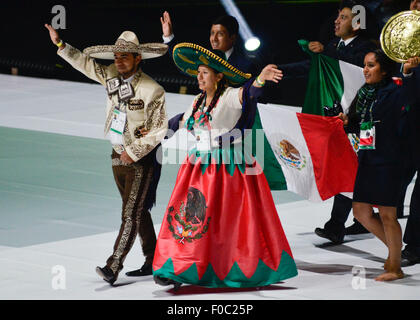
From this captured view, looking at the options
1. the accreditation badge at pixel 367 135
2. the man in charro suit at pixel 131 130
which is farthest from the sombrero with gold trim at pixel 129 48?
the accreditation badge at pixel 367 135

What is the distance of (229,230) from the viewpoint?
5297mm

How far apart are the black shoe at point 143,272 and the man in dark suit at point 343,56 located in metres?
1.66

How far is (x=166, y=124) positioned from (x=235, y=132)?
1.43 ft

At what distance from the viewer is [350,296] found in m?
5.30

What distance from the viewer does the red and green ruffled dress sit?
5.27m

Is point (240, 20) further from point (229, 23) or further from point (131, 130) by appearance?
point (131, 130)

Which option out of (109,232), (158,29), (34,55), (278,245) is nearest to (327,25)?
(109,232)

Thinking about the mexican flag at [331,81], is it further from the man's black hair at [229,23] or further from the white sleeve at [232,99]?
the white sleeve at [232,99]

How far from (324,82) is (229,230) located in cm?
200

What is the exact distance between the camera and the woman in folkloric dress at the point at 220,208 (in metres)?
5.27

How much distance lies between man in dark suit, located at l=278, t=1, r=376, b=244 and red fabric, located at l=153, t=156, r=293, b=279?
1514mm
